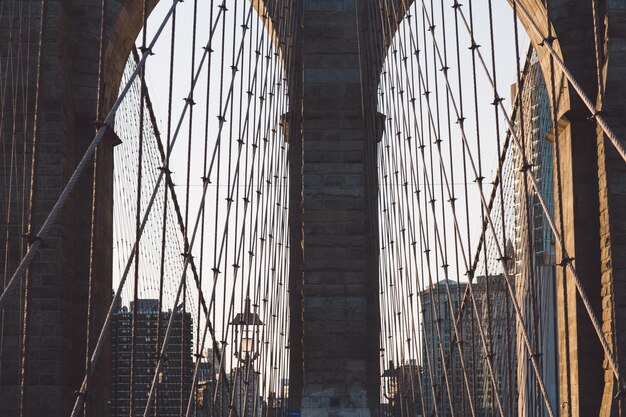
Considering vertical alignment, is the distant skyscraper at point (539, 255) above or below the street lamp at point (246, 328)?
above

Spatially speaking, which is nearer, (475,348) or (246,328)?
(246,328)

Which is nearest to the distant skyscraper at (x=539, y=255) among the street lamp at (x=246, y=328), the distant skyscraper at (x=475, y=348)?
the distant skyscraper at (x=475, y=348)

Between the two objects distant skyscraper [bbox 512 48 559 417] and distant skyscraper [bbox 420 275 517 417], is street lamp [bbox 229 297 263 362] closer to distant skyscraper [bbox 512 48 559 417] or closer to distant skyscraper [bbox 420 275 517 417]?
distant skyscraper [bbox 420 275 517 417]

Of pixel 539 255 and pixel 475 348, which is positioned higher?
pixel 539 255

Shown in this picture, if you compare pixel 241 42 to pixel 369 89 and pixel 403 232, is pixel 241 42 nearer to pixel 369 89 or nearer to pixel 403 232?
pixel 369 89

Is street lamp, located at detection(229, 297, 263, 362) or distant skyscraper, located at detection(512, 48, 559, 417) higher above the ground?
distant skyscraper, located at detection(512, 48, 559, 417)

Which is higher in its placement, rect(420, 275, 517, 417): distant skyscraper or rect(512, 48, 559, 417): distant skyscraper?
rect(512, 48, 559, 417): distant skyscraper

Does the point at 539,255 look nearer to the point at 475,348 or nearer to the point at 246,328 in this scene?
the point at 475,348

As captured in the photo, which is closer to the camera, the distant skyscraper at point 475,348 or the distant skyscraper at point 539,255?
the distant skyscraper at point 475,348

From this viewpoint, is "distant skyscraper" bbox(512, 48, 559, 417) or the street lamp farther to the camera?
"distant skyscraper" bbox(512, 48, 559, 417)

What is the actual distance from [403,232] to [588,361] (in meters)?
2.84

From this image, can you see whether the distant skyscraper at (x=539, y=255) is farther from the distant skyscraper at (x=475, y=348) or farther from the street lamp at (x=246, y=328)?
the street lamp at (x=246, y=328)

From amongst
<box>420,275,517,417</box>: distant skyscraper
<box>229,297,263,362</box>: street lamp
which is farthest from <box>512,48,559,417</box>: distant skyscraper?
<box>229,297,263,362</box>: street lamp

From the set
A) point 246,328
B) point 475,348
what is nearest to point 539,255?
point 475,348
